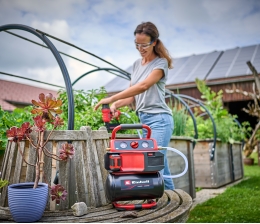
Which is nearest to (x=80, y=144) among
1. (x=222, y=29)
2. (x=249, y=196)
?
(x=222, y=29)

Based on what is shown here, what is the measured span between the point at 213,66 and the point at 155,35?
8942 millimetres

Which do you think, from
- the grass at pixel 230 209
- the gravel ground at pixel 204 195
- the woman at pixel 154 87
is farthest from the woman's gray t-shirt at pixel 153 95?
the gravel ground at pixel 204 195

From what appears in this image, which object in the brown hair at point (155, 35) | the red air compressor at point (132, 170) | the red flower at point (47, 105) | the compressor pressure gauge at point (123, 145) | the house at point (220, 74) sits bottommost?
the red air compressor at point (132, 170)

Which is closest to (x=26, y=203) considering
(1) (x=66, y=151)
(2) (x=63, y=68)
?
(1) (x=66, y=151)

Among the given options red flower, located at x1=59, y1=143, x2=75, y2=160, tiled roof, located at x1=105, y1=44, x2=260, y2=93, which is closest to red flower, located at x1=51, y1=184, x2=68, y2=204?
red flower, located at x1=59, y1=143, x2=75, y2=160

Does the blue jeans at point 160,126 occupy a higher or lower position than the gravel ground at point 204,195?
higher

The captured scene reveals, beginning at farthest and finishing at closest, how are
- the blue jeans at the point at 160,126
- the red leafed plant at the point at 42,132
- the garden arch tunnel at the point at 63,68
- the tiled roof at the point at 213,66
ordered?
the tiled roof at the point at 213,66 → the blue jeans at the point at 160,126 → the garden arch tunnel at the point at 63,68 → the red leafed plant at the point at 42,132

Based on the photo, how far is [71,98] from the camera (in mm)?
1570

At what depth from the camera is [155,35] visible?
1.93m

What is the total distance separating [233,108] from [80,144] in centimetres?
1137

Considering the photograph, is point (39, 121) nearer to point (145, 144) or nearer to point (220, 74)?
point (145, 144)

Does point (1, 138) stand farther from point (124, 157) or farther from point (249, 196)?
point (249, 196)

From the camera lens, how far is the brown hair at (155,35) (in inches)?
75.1

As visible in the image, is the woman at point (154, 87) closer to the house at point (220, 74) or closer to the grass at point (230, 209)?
the grass at point (230, 209)
